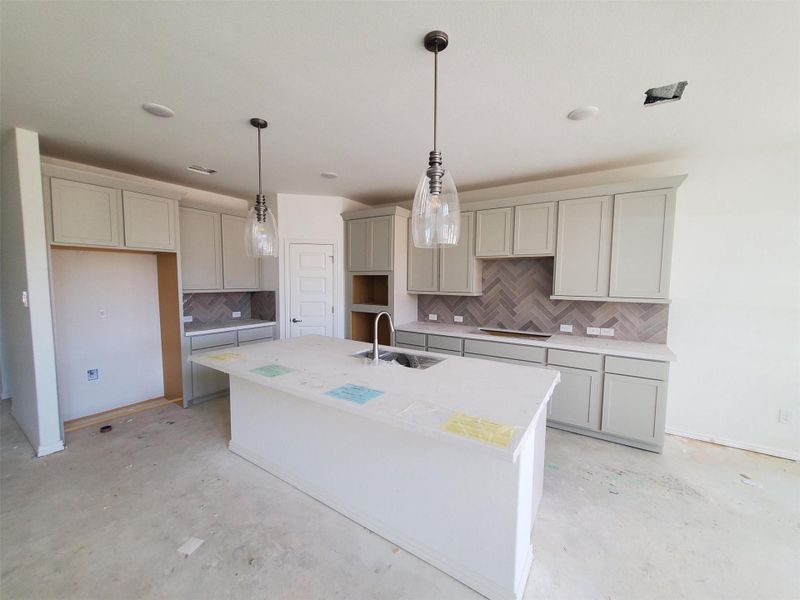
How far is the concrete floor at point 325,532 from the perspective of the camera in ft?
5.18

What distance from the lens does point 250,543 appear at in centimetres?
183

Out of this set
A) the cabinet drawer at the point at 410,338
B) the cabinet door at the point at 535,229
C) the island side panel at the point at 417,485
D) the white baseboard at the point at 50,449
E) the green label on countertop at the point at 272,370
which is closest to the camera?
the island side panel at the point at 417,485

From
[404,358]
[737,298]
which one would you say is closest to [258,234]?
[404,358]

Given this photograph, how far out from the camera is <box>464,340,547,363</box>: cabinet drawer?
125 inches

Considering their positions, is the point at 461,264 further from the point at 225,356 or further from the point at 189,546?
the point at 189,546

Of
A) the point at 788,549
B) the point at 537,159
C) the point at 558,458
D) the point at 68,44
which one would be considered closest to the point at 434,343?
the point at 558,458

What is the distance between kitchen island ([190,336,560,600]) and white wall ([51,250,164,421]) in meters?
1.96

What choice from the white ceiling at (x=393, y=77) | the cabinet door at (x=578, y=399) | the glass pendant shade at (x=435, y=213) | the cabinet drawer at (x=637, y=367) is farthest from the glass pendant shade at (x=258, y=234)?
the cabinet drawer at (x=637, y=367)

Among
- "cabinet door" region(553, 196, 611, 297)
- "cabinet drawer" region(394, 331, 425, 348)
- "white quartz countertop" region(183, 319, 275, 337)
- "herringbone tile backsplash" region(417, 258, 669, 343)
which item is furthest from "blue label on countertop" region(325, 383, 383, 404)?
"white quartz countertop" region(183, 319, 275, 337)

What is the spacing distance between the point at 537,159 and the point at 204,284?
3.95 meters

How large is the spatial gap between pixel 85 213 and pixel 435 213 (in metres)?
3.31

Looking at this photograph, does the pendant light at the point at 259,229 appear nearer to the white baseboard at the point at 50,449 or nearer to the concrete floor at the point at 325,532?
the concrete floor at the point at 325,532

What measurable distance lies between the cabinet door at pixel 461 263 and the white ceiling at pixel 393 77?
95cm

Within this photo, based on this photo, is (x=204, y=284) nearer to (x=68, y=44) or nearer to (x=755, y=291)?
(x=68, y=44)
